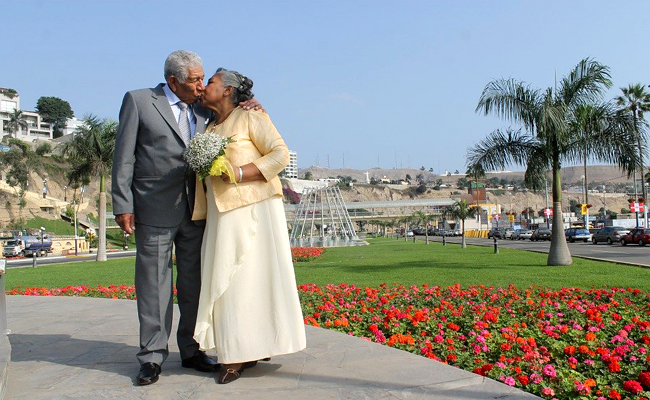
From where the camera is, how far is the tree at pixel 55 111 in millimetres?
139000

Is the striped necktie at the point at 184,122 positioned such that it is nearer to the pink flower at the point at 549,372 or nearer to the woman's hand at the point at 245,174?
the woman's hand at the point at 245,174

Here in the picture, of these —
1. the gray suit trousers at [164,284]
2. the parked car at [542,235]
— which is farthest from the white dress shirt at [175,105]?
the parked car at [542,235]

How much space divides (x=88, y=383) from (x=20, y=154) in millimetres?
88738

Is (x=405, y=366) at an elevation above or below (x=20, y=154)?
below

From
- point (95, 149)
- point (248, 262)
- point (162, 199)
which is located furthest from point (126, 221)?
point (95, 149)

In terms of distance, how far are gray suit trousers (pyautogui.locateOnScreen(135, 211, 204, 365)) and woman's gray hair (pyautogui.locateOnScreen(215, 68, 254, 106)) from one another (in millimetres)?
814

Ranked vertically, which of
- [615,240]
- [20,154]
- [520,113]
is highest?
[20,154]

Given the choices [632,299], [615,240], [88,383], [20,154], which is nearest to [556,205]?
[632,299]

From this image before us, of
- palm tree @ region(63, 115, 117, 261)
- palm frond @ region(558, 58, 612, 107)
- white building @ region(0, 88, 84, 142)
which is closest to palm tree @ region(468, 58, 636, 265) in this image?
palm frond @ region(558, 58, 612, 107)

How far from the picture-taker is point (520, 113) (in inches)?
650

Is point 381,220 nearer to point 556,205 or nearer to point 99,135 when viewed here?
point 99,135

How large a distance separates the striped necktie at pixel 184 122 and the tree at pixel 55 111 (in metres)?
149

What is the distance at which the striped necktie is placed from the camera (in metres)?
4.00

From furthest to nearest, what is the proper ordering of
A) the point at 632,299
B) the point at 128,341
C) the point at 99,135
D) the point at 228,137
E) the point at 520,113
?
1. the point at 99,135
2. the point at 520,113
3. the point at 632,299
4. the point at 128,341
5. the point at 228,137
